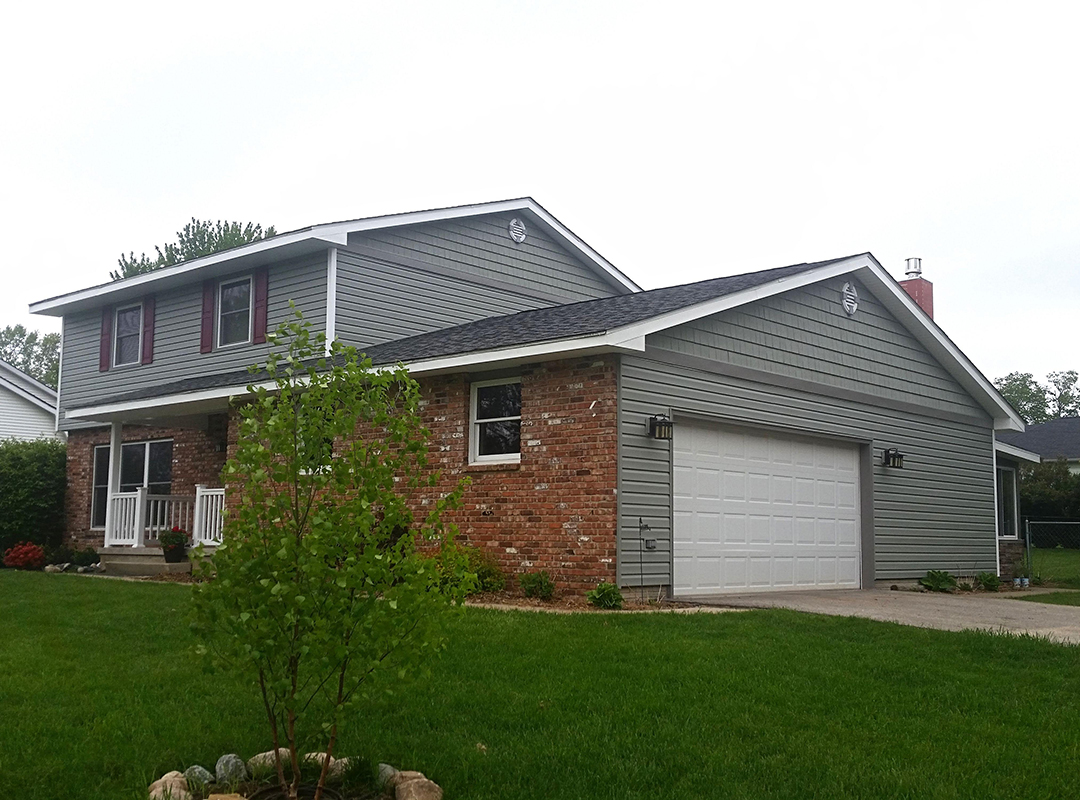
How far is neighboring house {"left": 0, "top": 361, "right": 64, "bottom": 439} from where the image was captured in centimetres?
2912

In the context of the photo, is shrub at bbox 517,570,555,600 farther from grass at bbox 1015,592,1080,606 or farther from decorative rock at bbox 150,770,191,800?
decorative rock at bbox 150,770,191,800

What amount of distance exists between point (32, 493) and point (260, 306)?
708 cm

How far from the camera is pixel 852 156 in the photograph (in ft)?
52.6

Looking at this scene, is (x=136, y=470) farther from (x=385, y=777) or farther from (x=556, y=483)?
(x=385, y=777)

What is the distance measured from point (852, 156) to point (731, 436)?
211 inches

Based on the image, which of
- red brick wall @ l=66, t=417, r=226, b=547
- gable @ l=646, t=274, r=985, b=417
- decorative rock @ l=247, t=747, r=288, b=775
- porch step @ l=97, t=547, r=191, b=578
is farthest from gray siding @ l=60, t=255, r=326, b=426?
decorative rock @ l=247, t=747, r=288, b=775

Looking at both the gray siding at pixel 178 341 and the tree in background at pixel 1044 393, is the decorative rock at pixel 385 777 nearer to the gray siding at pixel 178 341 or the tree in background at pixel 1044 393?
the gray siding at pixel 178 341

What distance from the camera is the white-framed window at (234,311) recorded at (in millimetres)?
17797

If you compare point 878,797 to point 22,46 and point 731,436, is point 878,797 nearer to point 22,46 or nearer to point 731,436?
point 731,436

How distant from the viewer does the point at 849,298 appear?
51.5 ft

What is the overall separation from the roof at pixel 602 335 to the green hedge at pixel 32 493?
3.38 metres

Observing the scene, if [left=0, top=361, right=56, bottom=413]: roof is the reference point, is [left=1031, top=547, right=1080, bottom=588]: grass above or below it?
below

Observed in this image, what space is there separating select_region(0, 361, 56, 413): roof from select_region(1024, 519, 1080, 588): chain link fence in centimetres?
2424

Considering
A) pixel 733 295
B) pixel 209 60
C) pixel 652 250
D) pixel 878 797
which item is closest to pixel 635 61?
pixel 733 295
